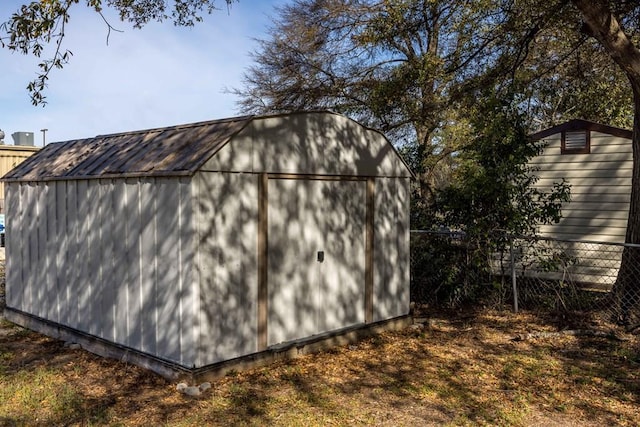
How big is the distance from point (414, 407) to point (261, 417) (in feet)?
4.32

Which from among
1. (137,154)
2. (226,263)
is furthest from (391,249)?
(137,154)

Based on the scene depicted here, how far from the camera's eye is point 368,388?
17.5 feet

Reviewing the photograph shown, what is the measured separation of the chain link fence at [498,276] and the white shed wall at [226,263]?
4.14 metres

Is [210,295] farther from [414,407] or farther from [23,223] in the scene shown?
[23,223]

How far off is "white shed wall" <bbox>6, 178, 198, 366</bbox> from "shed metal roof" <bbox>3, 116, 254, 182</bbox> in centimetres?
12

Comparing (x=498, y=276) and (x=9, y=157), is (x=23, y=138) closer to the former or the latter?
(x=9, y=157)

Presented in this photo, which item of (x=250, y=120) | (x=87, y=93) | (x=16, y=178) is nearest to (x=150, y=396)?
(x=250, y=120)

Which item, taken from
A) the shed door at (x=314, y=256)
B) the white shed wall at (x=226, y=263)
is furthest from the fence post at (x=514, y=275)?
the white shed wall at (x=226, y=263)

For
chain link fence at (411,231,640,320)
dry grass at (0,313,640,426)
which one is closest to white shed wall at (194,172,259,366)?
dry grass at (0,313,640,426)

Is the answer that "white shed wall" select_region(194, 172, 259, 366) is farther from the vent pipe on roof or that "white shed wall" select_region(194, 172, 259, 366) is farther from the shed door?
the vent pipe on roof

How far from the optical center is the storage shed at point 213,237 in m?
5.34

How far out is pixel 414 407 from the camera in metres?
4.85

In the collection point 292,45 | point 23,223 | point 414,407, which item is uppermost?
point 292,45

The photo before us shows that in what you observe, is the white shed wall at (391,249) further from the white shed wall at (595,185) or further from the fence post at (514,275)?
the white shed wall at (595,185)
